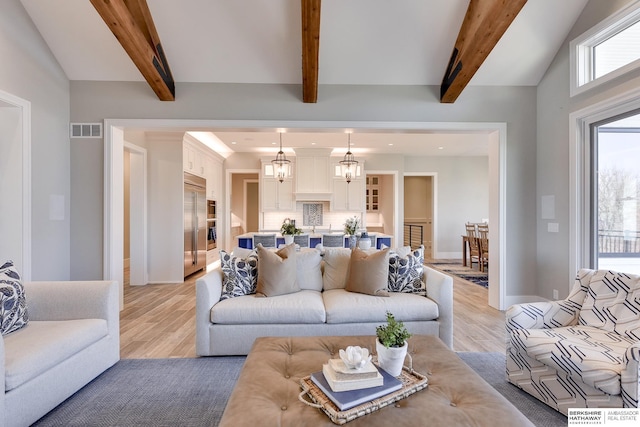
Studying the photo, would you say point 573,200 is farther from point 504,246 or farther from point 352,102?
point 352,102

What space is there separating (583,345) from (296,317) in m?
1.99

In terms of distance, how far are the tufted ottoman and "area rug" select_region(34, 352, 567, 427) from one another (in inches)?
25.9

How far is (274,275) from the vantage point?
294 cm

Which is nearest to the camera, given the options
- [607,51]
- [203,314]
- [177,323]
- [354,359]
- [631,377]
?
[354,359]

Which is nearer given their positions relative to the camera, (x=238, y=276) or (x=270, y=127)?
(x=238, y=276)

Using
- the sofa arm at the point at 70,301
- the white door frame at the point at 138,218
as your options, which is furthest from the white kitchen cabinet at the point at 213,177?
the sofa arm at the point at 70,301

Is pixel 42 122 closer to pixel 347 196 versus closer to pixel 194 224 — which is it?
pixel 194 224

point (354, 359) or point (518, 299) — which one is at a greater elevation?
point (354, 359)

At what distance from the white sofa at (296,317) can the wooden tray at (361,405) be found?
116cm

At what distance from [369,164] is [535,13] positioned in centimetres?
504

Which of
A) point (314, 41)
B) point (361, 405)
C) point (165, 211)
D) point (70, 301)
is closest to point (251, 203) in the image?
point (165, 211)

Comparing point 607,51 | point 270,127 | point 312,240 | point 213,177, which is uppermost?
point 607,51

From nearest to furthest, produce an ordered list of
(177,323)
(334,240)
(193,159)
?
(177,323) < (334,240) < (193,159)

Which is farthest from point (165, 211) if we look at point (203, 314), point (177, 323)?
point (203, 314)
